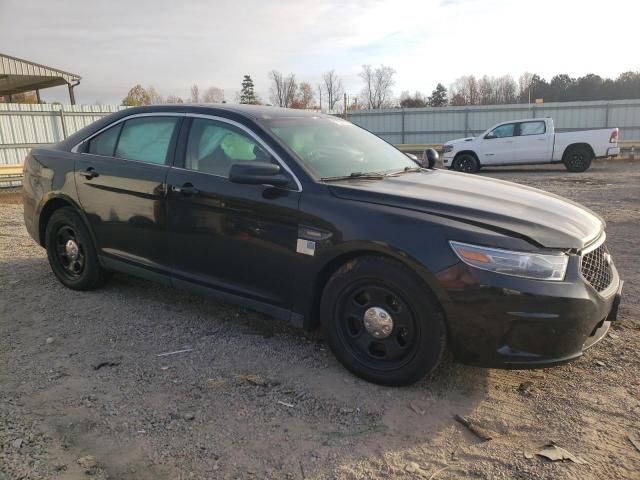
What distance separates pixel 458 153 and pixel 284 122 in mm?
14979

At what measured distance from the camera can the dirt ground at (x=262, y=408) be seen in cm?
242

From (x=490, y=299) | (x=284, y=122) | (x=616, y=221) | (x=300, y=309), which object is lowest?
(x=616, y=221)

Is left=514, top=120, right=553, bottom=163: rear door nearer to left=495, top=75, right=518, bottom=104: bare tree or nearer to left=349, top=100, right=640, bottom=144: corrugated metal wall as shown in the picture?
left=349, top=100, right=640, bottom=144: corrugated metal wall

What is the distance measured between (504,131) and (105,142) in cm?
1520

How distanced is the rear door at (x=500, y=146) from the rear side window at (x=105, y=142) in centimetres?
1490

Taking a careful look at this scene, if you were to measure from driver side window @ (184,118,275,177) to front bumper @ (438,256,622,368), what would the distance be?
162cm

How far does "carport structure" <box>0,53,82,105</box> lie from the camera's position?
18.3 meters

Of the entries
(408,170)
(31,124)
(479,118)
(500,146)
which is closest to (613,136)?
(500,146)

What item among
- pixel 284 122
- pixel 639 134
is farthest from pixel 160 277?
pixel 639 134

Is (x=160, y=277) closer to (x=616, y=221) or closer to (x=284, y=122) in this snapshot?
(x=284, y=122)

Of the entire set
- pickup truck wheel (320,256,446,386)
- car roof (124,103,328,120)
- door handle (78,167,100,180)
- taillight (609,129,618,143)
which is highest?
car roof (124,103,328,120)

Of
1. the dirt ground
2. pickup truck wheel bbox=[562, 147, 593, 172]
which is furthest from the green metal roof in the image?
pickup truck wheel bbox=[562, 147, 593, 172]

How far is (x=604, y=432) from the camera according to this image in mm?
2652

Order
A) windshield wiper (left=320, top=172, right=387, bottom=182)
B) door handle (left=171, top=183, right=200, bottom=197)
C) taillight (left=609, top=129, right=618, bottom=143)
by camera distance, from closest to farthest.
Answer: windshield wiper (left=320, top=172, right=387, bottom=182) < door handle (left=171, top=183, right=200, bottom=197) < taillight (left=609, top=129, right=618, bottom=143)
